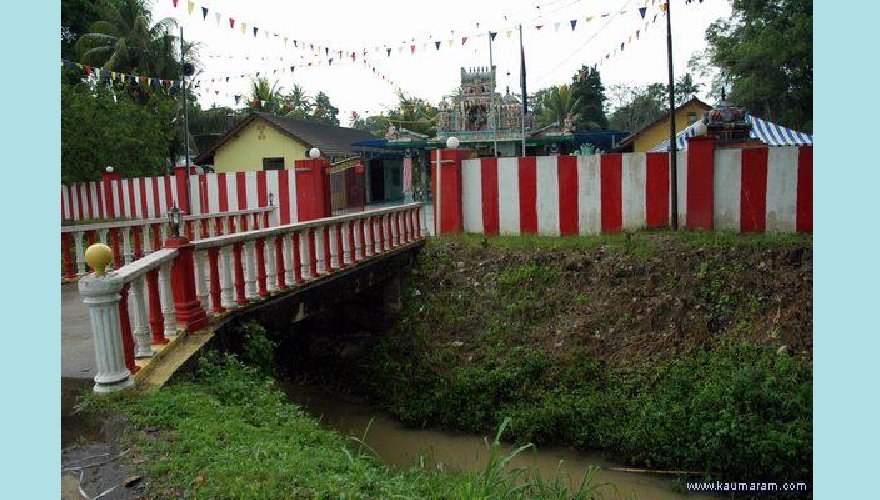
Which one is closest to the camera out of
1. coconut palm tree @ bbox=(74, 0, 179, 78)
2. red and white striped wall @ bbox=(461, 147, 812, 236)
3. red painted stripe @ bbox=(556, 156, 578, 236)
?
red and white striped wall @ bbox=(461, 147, 812, 236)

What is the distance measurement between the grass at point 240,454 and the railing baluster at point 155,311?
415mm

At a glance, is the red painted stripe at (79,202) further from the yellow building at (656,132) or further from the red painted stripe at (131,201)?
the yellow building at (656,132)

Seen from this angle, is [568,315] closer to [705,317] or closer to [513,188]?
[705,317]

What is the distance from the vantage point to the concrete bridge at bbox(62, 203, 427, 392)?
4168mm

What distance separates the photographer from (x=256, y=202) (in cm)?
1309

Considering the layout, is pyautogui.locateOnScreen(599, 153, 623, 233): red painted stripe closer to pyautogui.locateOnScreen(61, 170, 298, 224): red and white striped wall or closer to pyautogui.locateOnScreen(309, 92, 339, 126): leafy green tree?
pyautogui.locateOnScreen(61, 170, 298, 224): red and white striped wall

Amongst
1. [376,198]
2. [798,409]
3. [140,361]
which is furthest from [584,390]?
[376,198]

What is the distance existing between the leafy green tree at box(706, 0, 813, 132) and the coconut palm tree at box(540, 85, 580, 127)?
14.0 metres

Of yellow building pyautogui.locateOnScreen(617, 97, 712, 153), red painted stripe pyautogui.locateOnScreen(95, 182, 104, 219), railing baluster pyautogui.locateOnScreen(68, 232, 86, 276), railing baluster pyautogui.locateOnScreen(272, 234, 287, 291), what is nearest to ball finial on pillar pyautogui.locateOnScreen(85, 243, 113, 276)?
railing baluster pyautogui.locateOnScreen(272, 234, 287, 291)

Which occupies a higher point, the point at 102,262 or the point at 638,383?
the point at 102,262

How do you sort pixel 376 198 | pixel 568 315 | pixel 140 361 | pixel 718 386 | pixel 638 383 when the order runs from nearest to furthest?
pixel 140 361 < pixel 718 386 < pixel 638 383 < pixel 568 315 < pixel 376 198

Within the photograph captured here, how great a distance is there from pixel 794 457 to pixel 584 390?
2.37m

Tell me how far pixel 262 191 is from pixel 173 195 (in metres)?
2.72

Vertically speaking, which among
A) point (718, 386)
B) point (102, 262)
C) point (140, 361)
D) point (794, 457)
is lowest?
point (794, 457)
